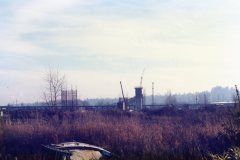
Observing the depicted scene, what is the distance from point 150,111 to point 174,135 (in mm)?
14143

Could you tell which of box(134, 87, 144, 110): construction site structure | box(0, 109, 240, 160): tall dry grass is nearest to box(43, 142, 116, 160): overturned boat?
box(0, 109, 240, 160): tall dry grass

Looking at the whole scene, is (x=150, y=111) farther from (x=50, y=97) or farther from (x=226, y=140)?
(x=226, y=140)

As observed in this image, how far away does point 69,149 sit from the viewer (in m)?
16.8

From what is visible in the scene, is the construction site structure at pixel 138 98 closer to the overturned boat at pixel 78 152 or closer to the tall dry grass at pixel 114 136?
the tall dry grass at pixel 114 136

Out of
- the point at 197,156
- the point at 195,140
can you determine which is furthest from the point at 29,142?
the point at 197,156

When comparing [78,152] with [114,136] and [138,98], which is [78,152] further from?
[138,98]

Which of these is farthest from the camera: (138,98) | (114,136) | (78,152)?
(138,98)

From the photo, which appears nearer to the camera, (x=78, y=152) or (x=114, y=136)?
(x=78, y=152)

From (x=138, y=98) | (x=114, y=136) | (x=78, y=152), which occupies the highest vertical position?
(x=138, y=98)

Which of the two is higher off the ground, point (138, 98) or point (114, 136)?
point (138, 98)

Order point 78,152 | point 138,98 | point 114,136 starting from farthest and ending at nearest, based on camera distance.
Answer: point 138,98, point 114,136, point 78,152

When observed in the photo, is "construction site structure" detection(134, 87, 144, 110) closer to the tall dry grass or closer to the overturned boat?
the tall dry grass

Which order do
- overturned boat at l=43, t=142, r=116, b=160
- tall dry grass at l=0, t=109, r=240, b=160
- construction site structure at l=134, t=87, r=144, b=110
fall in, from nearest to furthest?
overturned boat at l=43, t=142, r=116, b=160 < tall dry grass at l=0, t=109, r=240, b=160 < construction site structure at l=134, t=87, r=144, b=110

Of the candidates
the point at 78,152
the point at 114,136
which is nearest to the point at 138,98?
the point at 114,136
